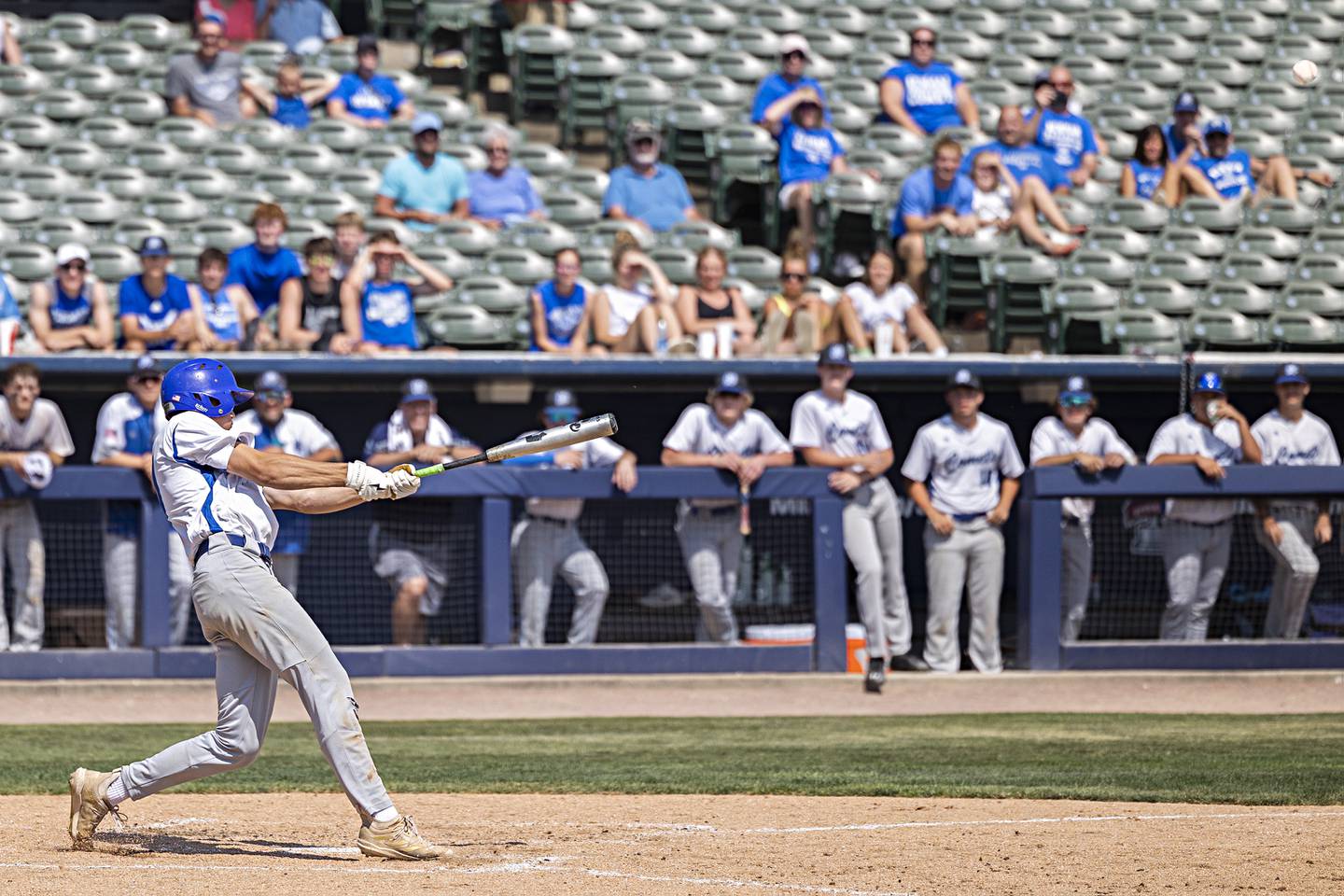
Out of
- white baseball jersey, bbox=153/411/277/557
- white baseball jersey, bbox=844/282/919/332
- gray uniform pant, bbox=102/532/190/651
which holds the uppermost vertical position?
white baseball jersey, bbox=153/411/277/557

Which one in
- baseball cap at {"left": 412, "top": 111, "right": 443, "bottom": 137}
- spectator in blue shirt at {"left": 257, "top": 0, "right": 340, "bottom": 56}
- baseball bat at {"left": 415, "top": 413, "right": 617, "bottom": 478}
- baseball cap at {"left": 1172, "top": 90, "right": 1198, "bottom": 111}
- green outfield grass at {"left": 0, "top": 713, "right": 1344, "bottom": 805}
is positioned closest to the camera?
baseball bat at {"left": 415, "top": 413, "right": 617, "bottom": 478}

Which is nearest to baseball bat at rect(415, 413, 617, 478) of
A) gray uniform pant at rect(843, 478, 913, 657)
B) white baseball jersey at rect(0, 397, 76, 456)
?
gray uniform pant at rect(843, 478, 913, 657)

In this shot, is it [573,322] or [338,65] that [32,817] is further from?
[338,65]

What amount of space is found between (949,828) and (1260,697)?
4.84 metres

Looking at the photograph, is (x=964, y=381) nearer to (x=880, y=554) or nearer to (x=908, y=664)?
Answer: (x=880, y=554)

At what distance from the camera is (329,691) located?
6.34 meters

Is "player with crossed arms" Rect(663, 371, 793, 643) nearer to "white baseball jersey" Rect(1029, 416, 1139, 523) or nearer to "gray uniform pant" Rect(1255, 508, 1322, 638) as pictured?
"white baseball jersey" Rect(1029, 416, 1139, 523)

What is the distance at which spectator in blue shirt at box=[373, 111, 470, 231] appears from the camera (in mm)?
14117

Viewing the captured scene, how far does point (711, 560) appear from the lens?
11.3 metres

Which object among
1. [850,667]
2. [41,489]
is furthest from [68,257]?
[850,667]

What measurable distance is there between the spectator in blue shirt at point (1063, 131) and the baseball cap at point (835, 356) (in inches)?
177

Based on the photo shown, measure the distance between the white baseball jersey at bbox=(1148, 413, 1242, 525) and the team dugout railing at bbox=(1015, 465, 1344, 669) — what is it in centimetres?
7

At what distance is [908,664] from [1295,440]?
2806 millimetres

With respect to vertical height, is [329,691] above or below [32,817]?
above
